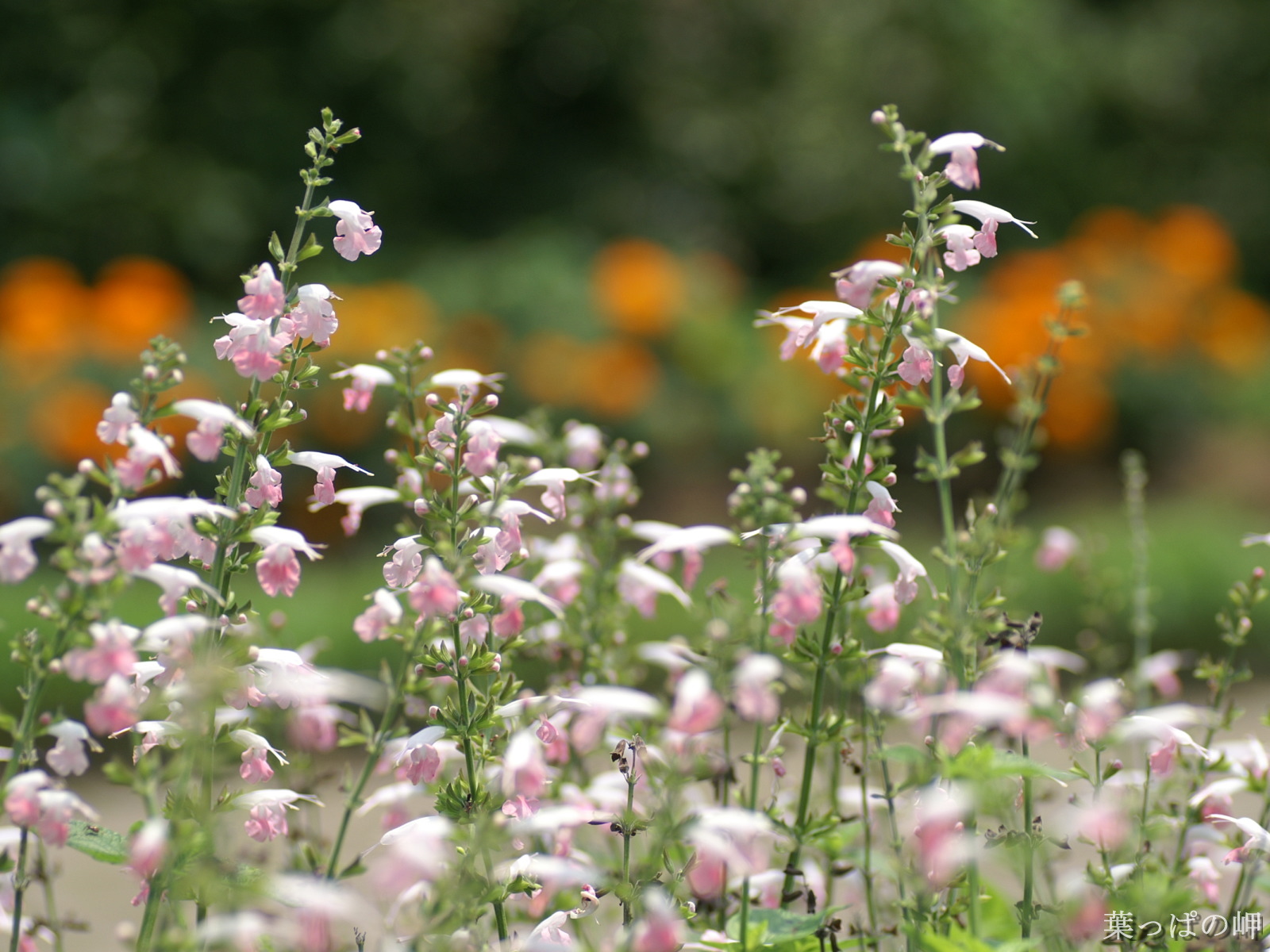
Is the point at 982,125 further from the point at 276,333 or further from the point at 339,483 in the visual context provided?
the point at 276,333

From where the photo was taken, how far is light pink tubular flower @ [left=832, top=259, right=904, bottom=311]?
5.47 ft

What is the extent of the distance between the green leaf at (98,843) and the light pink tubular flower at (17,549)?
14.5 inches

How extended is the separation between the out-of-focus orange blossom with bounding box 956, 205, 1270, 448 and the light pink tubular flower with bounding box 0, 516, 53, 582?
778 cm

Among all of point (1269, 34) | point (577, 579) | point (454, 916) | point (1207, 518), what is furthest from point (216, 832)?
point (1269, 34)

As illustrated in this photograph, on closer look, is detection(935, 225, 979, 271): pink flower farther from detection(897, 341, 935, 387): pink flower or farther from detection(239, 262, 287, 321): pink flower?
detection(239, 262, 287, 321): pink flower

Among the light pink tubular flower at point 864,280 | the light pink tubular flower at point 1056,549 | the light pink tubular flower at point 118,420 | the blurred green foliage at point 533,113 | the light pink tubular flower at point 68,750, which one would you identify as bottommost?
the light pink tubular flower at point 68,750

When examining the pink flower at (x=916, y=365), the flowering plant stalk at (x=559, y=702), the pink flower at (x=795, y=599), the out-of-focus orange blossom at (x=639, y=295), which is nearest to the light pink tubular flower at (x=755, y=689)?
the flowering plant stalk at (x=559, y=702)

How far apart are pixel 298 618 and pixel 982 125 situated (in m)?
11.0

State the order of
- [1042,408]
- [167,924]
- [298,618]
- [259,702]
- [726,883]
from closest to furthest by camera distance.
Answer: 1. [167,924]
2. [259,702]
3. [726,883]
4. [1042,408]
5. [298,618]

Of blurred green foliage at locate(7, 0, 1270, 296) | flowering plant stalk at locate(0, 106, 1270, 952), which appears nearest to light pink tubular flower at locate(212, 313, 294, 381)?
flowering plant stalk at locate(0, 106, 1270, 952)

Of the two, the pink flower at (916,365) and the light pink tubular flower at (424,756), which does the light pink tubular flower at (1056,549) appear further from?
the light pink tubular flower at (424,756)

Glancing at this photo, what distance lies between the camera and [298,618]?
229 inches

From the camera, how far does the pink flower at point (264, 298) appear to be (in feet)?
5.45

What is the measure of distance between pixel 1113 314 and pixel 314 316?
9722 millimetres
